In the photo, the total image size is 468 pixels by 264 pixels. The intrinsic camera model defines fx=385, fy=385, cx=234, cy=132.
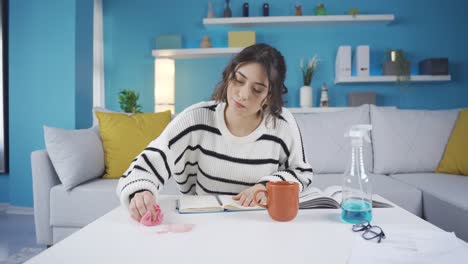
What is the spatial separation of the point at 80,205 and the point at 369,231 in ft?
5.68

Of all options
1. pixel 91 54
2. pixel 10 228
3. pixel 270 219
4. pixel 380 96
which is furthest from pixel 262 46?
pixel 380 96

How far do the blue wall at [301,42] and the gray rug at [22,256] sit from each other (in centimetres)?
213

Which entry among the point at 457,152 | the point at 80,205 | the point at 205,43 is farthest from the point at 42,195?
the point at 457,152

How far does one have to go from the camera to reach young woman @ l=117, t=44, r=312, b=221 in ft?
3.66

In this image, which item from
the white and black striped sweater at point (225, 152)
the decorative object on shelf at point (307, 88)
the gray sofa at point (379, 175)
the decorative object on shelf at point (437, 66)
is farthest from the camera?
the decorative object on shelf at point (307, 88)

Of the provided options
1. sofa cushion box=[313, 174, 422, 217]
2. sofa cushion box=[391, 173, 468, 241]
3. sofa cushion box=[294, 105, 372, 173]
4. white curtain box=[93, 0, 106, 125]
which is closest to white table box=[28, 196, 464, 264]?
sofa cushion box=[391, 173, 468, 241]

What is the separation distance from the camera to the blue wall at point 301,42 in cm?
383

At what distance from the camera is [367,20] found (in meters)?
3.71

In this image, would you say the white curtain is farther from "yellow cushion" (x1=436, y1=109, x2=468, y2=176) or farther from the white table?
the white table

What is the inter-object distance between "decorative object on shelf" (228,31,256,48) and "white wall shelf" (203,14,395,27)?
10cm

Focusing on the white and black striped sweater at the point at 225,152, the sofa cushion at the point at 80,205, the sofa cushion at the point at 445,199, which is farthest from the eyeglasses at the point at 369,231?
the sofa cushion at the point at 80,205

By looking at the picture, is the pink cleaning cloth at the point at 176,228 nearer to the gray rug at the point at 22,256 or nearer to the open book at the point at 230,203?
the open book at the point at 230,203

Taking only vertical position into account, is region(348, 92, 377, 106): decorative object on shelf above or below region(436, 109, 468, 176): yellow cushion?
above

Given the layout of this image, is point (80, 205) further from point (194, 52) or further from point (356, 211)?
point (194, 52)
